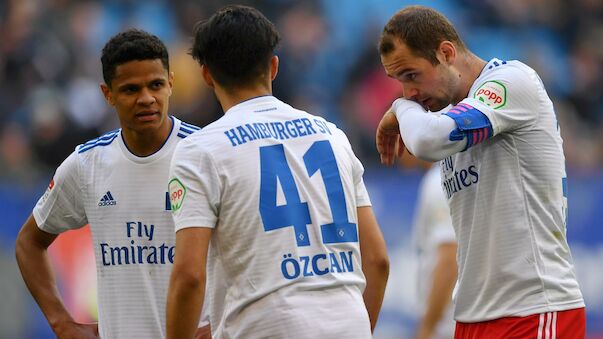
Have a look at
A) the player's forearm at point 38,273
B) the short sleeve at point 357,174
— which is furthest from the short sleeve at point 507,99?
the player's forearm at point 38,273

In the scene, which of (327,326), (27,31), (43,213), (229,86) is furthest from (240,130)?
(27,31)

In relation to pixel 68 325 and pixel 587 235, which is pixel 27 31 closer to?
pixel 587 235

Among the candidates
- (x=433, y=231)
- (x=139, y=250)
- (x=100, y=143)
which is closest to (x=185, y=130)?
(x=100, y=143)

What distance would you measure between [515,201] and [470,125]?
0.45 metres

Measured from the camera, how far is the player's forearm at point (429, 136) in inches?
205

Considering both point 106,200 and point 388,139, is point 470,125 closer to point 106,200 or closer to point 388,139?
point 388,139

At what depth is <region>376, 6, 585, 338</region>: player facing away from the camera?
17.4 feet

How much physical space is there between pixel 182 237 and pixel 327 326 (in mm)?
688

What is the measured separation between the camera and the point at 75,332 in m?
5.91

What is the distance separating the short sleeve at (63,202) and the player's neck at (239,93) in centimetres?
A: 144

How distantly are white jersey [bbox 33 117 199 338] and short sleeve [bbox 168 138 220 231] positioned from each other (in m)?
1.19

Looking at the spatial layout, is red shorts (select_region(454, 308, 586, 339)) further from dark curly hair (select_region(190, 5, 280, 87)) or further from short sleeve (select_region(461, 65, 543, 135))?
dark curly hair (select_region(190, 5, 280, 87))

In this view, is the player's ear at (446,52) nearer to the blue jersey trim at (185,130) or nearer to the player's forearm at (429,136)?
the player's forearm at (429,136)

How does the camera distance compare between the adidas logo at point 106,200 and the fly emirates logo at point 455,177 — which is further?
the adidas logo at point 106,200
